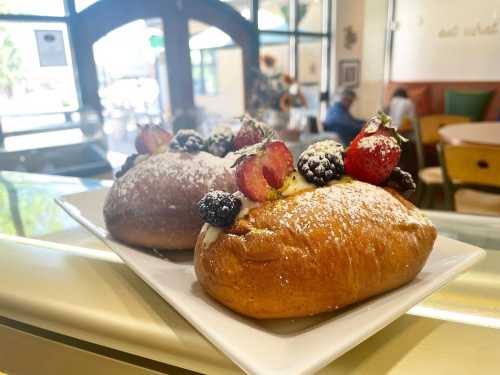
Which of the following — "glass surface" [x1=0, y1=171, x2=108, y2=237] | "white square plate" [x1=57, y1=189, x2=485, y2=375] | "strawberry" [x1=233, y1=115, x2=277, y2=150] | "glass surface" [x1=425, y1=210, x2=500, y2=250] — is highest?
"strawberry" [x1=233, y1=115, x2=277, y2=150]

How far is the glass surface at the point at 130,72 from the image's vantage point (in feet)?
10.4

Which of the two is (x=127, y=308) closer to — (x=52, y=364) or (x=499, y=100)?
(x=52, y=364)

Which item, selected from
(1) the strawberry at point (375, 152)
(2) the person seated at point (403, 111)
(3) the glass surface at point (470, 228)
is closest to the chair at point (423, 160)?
(2) the person seated at point (403, 111)

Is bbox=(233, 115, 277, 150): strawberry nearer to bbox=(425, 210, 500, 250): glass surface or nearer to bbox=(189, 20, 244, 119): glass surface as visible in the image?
bbox=(425, 210, 500, 250): glass surface

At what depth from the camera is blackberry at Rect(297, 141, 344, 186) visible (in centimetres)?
58

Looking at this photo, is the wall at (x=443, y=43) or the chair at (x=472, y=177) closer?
the chair at (x=472, y=177)

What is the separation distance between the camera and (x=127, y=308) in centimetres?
51

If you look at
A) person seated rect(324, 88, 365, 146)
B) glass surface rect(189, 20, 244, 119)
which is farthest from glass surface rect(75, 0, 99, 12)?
person seated rect(324, 88, 365, 146)

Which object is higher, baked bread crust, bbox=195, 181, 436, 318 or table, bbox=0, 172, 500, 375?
baked bread crust, bbox=195, 181, 436, 318

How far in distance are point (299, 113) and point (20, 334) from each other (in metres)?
3.38

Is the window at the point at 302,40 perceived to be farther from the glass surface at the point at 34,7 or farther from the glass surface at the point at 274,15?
the glass surface at the point at 34,7

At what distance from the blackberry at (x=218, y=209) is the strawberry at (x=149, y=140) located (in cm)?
43

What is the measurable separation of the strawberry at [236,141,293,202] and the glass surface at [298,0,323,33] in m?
5.70

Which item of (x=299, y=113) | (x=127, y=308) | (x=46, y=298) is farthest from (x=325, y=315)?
(x=299, y=113)
